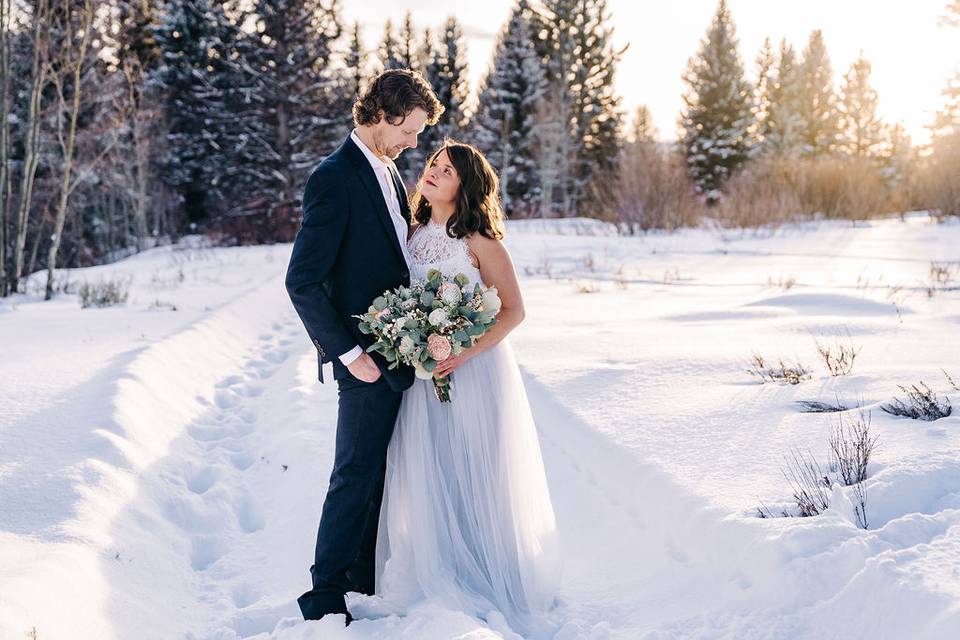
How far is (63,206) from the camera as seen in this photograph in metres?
10.7

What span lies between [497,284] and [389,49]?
43.9m

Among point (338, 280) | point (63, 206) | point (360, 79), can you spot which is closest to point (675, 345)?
point (338, 280)

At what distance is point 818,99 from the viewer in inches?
1829

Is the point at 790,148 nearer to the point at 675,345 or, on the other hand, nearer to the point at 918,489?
the point at 675,345

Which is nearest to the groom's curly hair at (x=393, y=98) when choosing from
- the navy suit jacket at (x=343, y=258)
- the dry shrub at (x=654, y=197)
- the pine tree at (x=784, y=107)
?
the navy suit jacket at (x=343, y=258)

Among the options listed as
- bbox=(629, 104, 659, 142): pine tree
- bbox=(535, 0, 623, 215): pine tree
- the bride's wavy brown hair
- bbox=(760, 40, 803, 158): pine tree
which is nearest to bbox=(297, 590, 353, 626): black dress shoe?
the bride's wavy brown hair

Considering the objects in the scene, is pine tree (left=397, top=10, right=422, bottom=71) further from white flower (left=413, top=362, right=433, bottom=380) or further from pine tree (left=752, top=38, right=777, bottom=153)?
white flower (left=413, top=362, right=433, bottom=380)

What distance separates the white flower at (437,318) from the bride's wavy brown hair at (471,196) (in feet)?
1.32

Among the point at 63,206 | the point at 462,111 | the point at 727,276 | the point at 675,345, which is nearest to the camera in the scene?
the point at 675,345

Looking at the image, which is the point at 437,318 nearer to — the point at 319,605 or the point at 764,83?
the point at 319,605

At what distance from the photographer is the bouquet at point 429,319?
8.63 ft

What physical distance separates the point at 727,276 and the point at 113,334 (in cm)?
896

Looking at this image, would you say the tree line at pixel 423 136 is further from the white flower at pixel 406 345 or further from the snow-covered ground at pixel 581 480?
the white flower at pixel 406 345

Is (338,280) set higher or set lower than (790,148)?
lower
